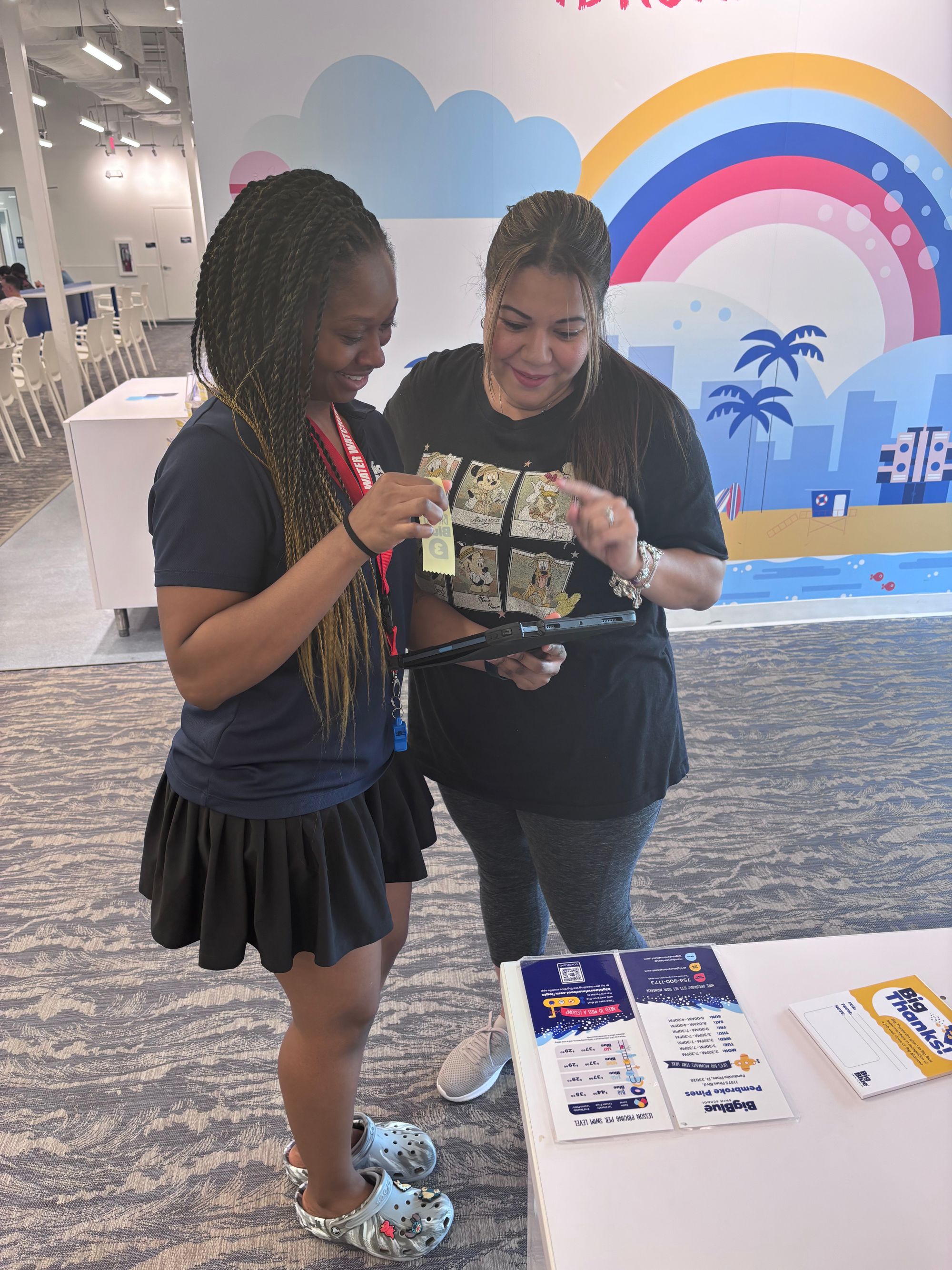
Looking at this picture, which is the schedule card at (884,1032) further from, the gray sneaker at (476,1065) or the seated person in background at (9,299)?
the seated person in background at (9,299)

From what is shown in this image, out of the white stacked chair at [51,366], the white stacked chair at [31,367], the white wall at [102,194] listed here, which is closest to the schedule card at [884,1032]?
the white stacked chair at [31,367]

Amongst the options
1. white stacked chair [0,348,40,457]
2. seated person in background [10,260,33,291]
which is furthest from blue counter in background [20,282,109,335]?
white stacked chair [0,348,40,457]

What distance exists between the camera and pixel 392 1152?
1592 mm

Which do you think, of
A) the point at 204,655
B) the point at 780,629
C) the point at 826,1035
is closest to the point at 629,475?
the point at 204,655

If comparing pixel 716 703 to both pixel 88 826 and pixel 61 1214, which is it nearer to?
pixel 88 826

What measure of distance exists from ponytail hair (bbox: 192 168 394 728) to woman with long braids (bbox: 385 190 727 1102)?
29 cm

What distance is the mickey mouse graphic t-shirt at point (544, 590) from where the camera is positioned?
49.9 inches

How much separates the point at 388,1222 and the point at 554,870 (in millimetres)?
645

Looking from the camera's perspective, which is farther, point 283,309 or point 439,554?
point 439,554

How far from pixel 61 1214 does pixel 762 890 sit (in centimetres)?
175

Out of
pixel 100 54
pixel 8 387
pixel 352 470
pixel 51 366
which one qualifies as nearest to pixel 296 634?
pixel 352 470

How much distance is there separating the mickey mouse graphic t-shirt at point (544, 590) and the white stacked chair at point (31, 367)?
7.30 metres

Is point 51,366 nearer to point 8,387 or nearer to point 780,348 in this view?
point 8,387

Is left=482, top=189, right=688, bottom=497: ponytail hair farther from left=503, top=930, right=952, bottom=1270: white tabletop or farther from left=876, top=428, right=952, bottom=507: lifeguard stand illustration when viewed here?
left=876, top=428, right=952, bottom=507: lifeguard stand illustration
